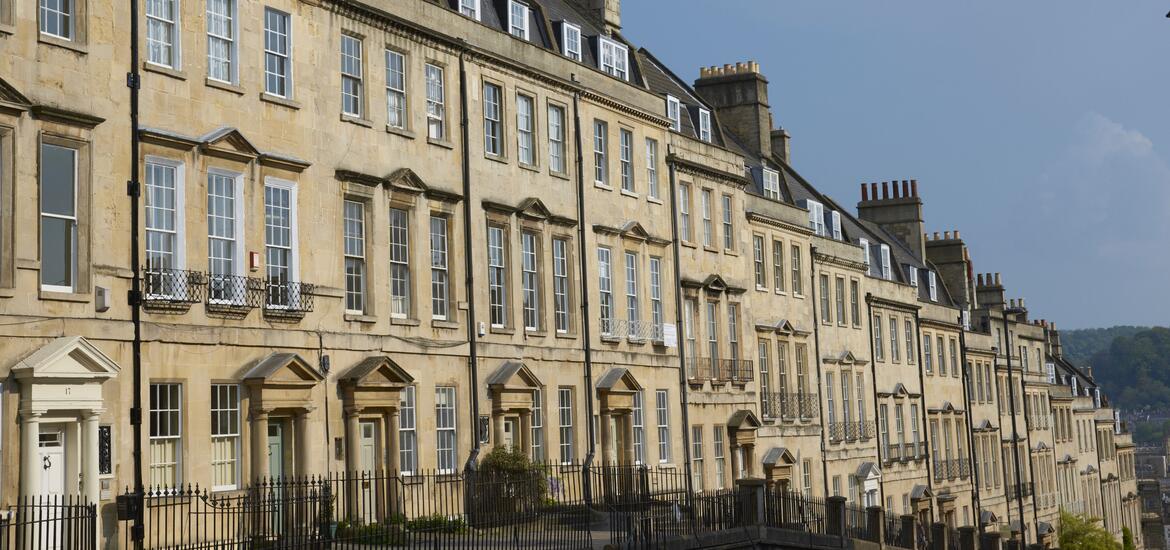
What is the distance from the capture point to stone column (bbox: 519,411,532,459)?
3275cm

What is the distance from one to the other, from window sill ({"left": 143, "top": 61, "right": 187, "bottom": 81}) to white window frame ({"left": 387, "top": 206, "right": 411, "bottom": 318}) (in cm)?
586

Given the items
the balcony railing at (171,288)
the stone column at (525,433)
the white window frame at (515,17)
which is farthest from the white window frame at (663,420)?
the balcony railing at (171,288)

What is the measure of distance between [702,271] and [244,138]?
19.8 meters

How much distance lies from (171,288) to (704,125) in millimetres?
25362

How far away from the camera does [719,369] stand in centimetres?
4312

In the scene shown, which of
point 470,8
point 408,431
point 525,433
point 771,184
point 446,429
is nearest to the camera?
point 408,431

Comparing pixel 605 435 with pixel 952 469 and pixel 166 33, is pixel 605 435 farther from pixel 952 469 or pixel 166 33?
pixel 952 469

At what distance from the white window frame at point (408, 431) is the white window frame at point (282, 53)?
627 centimetres

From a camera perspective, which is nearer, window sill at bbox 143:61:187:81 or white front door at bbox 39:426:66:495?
white front door at bbox 39:426:66:495

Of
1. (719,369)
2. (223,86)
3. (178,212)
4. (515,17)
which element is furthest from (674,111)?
(178,212)

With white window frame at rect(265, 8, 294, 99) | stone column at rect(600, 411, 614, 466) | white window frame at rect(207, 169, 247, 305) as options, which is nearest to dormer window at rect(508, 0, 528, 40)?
white window frame at rect(265, 8, 294, 99)

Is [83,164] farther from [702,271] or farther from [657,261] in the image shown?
[702,271]

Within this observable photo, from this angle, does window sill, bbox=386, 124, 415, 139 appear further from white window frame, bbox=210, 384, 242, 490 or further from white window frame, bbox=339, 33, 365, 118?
white window frame, bbox=210, 384, 242, 490

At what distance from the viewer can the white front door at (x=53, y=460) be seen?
21.7 metres
